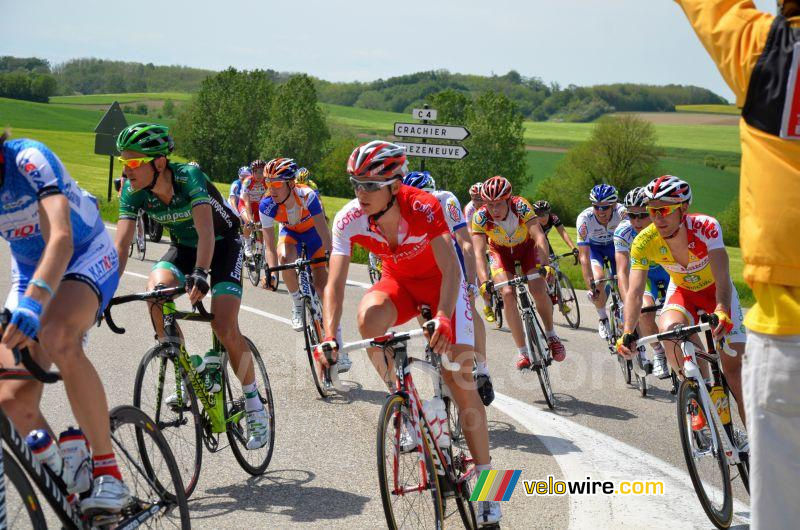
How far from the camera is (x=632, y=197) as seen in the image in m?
8.78

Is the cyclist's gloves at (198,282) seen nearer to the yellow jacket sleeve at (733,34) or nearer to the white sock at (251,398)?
the white sock at (251,398)

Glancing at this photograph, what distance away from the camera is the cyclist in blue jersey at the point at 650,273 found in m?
7.77

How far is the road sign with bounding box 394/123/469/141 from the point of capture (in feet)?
66.1

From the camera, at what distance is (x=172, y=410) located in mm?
5703

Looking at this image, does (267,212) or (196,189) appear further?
(267,212)

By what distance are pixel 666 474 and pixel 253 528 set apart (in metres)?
3.08

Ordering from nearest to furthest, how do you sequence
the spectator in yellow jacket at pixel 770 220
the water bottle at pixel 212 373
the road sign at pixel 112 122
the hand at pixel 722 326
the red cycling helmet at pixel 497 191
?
1. the spectator in yellow jacket at pixel 770 220
2. the hand at pixel 722 326
3. the water bottle at pixel 212 373
4. the red cycling helmet at pixel 497 191
5. the road sign at pixel 112 122

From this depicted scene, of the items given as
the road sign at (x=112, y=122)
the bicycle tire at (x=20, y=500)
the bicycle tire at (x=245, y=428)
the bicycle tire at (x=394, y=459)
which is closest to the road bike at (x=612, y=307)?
the bicycle tire at (x=245, y=428)

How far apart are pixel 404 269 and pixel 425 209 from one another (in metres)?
0.78

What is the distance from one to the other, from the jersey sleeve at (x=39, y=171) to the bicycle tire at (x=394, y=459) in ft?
5.92

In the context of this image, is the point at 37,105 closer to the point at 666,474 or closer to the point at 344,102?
the point at 344,102

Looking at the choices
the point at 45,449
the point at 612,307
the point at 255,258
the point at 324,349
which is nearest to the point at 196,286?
the point at 324,349

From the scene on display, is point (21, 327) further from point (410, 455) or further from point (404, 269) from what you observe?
point (404, 269)

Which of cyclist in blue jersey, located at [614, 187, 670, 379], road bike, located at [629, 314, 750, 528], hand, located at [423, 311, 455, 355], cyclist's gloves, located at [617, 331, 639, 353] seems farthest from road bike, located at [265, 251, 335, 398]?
hand, located at [423, 311, 455, 355]
